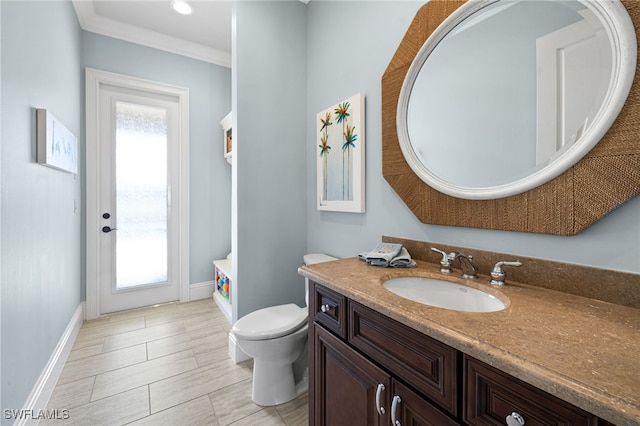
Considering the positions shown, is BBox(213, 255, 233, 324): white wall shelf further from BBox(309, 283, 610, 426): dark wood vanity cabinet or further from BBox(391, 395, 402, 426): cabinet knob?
BBox(391, 395, 402, 426): cabinet knob

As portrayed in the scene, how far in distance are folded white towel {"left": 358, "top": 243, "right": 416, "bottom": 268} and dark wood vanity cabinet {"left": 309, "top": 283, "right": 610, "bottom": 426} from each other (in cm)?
29

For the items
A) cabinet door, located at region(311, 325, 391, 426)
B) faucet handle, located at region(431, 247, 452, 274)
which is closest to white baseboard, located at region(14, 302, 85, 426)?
cabinet door, located at region(311, 325, 391, 426)

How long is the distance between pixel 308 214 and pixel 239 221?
1.87 ft

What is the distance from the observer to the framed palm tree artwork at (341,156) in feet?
5.36

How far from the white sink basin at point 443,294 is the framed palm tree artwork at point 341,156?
644mm

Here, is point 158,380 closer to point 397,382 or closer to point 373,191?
point 397,382

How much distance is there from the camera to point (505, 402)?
54 cm

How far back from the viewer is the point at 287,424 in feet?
4.65

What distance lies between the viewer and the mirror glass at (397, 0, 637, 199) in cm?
80

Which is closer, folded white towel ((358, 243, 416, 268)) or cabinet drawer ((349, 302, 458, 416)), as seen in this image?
cabinet drawer ((349, 302, 458, 416))

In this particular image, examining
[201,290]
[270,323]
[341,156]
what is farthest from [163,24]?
[270,323]

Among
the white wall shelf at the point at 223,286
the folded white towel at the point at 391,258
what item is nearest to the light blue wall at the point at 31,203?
the white wall shelf at the point at 223,286

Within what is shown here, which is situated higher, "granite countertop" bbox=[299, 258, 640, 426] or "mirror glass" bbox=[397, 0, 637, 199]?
"mirror glass" bbox=[397, 0, 637, 199]

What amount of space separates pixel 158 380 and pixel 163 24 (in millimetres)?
3178
